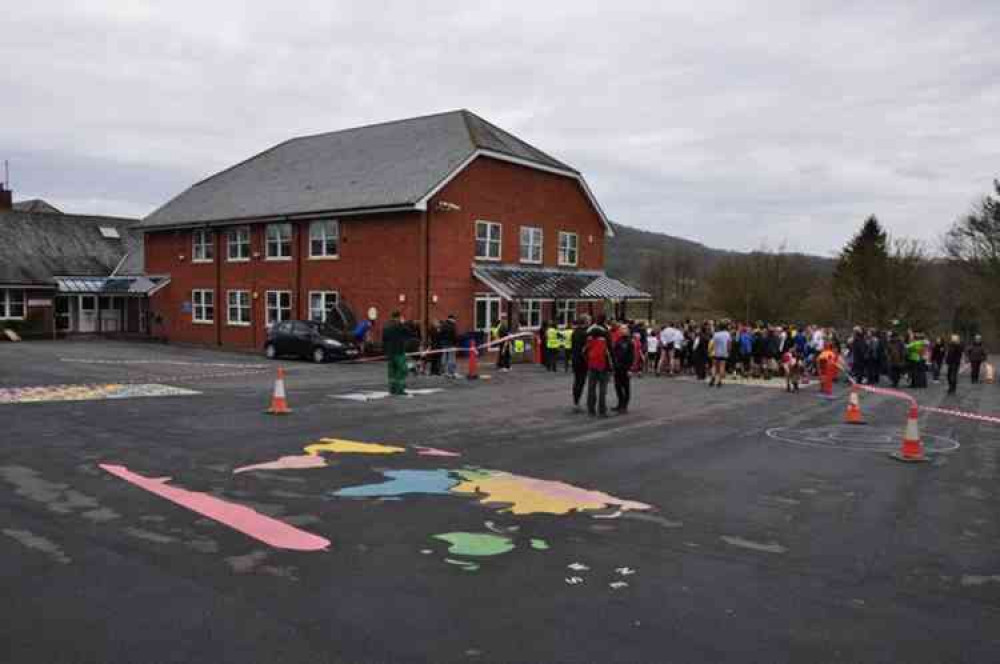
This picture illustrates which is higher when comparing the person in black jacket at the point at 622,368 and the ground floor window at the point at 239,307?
the ground floor window at the point at 239,307

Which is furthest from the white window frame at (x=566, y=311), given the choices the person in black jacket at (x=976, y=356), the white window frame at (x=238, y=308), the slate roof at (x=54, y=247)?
the slate roof at (x=54, y=247)

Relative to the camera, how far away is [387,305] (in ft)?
100

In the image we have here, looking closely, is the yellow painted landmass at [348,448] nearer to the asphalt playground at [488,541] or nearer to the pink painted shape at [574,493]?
the asphalt playground at [488,541]

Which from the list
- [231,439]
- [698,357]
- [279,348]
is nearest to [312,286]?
[279,348]

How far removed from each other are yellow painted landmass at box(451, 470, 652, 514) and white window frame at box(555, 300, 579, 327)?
80.3 ft

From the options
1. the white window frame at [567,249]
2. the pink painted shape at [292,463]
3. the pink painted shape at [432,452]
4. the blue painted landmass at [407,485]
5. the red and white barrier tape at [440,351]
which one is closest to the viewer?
the blue painted landmass at [407,485]

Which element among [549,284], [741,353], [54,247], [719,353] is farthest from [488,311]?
[54,247]

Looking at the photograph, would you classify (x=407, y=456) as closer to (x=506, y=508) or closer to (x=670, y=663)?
(x=506, y=508)

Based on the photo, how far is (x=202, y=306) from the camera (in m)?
38.3

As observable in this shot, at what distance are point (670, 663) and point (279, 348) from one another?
26.6 metres

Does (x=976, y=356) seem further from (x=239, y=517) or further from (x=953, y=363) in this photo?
(x=239, y=517)

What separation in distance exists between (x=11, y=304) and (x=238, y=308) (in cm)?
1317

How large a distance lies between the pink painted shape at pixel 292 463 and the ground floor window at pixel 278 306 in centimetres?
2450

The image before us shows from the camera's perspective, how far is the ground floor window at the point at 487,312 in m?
31.5
